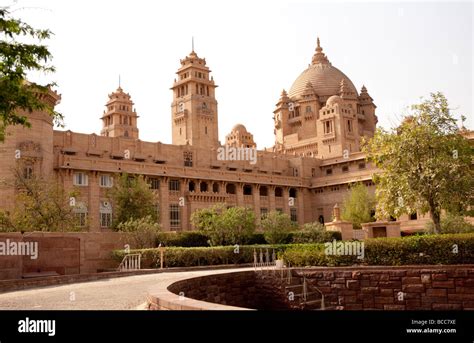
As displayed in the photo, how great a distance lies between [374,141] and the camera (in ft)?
97.6

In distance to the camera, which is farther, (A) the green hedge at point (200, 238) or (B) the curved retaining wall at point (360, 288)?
(A) the green hedge at point (200, 238)

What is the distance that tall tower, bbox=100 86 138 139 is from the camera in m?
96.7

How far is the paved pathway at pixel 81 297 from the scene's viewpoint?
41.2 ft

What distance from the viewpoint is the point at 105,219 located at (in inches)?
2096

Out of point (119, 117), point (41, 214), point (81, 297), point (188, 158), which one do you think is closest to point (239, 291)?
point (81, 297)

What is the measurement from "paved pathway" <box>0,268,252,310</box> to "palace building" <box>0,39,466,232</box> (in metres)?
20.7

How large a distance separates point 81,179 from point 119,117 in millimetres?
46357

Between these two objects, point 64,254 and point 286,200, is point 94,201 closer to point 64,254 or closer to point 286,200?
point 286,200

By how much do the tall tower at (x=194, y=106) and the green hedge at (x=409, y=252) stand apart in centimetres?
6239

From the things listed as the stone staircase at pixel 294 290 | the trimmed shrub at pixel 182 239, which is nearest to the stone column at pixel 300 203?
the trimmed shrub at pixel 182 239

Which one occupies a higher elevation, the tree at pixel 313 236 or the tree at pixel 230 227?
the tree at pixel 230 227

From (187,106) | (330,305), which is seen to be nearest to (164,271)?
(330,305)

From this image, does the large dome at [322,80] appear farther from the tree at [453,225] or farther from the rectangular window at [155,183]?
the tree at [453,225]

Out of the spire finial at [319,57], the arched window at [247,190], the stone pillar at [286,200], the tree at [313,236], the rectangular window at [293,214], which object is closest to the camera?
the tree at [313,236]
